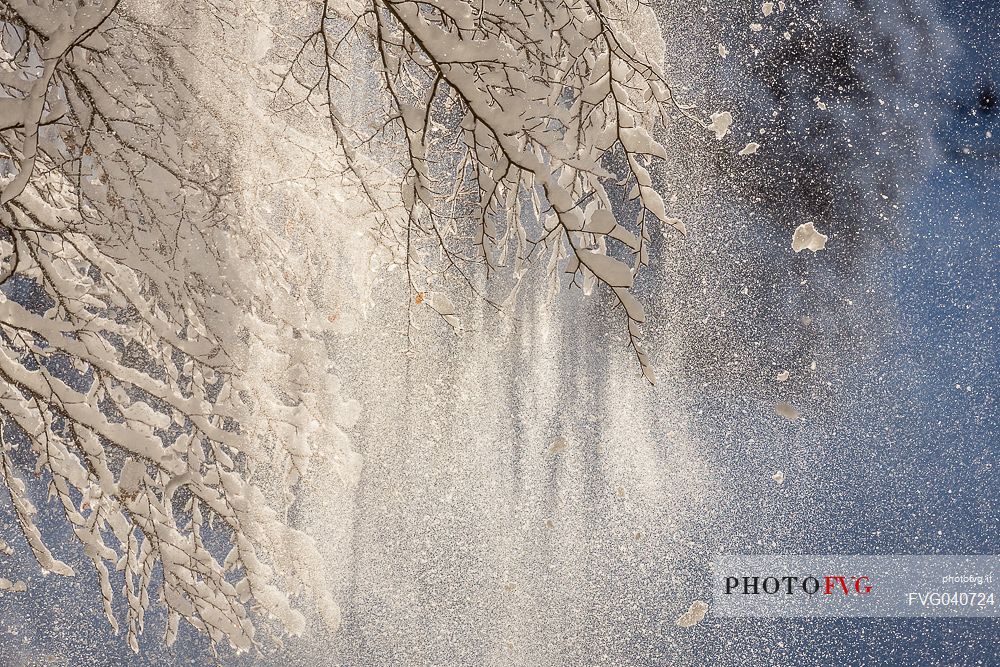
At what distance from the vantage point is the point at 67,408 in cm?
132

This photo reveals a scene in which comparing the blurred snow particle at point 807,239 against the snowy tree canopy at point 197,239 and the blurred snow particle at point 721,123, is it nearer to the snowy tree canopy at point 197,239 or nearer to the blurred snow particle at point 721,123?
the blurred snow particle at point 721,123

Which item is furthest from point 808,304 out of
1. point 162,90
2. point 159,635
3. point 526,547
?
point 159,635

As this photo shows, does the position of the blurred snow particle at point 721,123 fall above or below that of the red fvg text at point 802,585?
above

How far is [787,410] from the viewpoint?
3592 millimetres

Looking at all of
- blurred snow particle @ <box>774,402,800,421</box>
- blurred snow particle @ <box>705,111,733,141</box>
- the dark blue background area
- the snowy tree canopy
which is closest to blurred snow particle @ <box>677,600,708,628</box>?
the dark blue background area

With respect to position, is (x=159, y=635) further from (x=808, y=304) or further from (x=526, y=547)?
(x=808, y=304)

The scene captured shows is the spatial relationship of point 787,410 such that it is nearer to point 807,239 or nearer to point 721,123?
point 807,239

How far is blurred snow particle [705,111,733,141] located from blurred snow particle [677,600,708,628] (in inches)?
81.5

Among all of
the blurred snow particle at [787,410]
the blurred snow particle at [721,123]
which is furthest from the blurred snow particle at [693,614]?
the blurred snow particle at [721,123]

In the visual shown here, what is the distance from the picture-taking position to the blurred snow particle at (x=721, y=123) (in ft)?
10.8

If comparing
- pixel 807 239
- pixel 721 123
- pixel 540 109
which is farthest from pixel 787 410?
pixel 540 109

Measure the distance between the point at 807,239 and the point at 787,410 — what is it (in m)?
0.77

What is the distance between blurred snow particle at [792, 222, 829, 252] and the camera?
140 inches

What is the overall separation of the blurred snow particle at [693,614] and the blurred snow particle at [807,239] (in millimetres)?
1651
